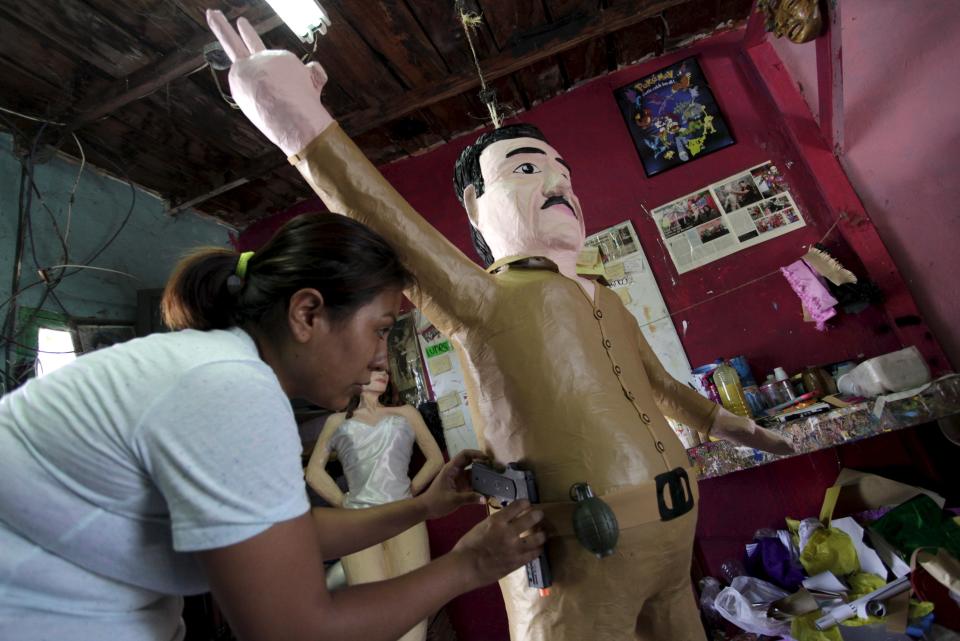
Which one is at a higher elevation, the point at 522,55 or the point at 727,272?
the point at 522,55

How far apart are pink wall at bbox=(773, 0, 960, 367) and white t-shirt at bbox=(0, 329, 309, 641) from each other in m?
2.19

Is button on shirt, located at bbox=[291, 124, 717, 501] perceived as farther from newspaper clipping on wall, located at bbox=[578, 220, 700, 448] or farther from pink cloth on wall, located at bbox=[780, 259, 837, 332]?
pink cloth on wall, located at bbox=[780, 259, 837, 332]

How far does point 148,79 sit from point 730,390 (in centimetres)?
312

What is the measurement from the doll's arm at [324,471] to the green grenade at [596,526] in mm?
1740

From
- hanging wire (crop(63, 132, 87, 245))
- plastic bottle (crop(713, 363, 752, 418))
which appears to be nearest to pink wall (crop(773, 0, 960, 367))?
plastic bottle (crop(713, 363, 752, 418))

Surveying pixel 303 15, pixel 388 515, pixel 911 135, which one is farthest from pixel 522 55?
pixel 388 515

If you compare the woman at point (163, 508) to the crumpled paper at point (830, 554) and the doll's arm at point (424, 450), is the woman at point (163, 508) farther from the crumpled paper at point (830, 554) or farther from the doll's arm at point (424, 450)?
the crumpled paper at point (830, 554)

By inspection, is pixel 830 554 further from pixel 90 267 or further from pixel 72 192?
pixel 72 192

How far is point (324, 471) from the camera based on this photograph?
240 centimetres

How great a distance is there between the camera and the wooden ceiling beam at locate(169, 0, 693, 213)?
2.40 metres

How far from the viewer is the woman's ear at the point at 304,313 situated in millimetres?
748

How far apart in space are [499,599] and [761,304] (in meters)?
2.13

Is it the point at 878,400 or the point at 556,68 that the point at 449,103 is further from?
the point at 878,400

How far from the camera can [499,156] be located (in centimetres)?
138
